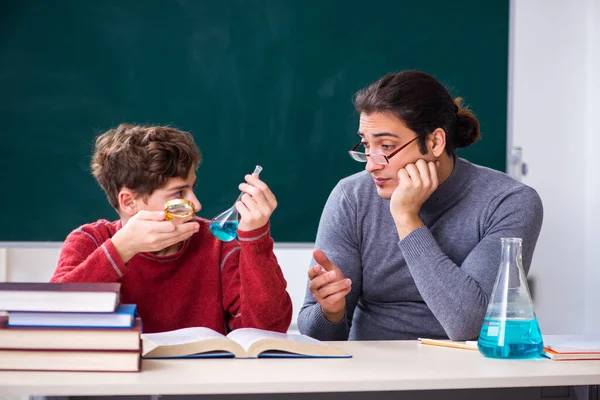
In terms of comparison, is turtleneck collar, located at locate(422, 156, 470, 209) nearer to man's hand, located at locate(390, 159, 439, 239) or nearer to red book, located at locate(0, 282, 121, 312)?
man's hand, located at locate(390, 159, 439, 239)

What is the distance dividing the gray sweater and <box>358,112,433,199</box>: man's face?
125mm

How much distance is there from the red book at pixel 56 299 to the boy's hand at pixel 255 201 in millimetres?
435

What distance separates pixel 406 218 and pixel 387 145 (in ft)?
0.73

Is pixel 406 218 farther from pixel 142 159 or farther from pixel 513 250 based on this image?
pixel 142 159

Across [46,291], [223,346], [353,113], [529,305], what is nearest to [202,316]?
[223,346]

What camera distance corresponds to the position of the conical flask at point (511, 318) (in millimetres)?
1384

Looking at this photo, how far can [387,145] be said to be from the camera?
197 centimetres

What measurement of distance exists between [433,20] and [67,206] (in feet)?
6.14

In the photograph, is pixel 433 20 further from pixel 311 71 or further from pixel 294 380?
pixel 294 380

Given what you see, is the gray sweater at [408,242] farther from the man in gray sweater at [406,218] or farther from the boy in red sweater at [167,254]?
the boy in red sweater at [167,254]

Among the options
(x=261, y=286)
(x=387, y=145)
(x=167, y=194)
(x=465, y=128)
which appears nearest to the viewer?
(x=261, y=286)

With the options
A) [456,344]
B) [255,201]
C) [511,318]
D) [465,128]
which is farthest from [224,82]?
[511,318]

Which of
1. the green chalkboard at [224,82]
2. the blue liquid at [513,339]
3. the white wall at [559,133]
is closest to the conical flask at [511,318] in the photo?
the blue liquid at [513,339]

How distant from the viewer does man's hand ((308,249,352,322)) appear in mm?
1756
